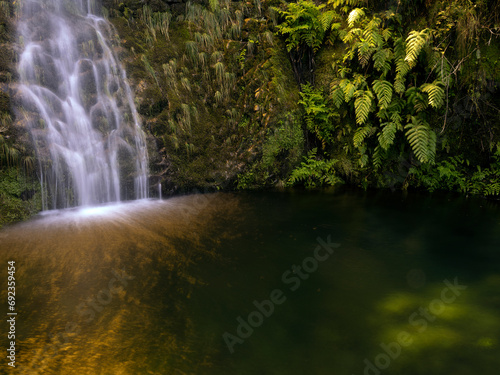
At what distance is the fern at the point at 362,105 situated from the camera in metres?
7.47

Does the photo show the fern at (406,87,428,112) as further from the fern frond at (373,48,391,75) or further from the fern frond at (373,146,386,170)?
the fern frond at (373,146,386,170)

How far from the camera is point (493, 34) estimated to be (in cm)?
736

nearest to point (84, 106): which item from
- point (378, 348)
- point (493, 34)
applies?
point (378, 348)

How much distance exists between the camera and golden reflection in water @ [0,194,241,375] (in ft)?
10.6

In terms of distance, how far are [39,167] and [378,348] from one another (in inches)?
258

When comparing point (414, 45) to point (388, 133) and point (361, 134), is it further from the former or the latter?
point (361, 134)

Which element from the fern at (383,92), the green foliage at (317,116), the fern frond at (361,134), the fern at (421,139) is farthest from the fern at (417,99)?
the green foliage at (317,116)

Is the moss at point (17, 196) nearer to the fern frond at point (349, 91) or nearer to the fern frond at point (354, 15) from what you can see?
the fern frond at point (349, 91)

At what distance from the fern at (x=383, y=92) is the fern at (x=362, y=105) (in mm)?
158

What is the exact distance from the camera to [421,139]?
7.21 metres

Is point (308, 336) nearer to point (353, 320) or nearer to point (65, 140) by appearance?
point (353, 320)

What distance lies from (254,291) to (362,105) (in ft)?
16.2

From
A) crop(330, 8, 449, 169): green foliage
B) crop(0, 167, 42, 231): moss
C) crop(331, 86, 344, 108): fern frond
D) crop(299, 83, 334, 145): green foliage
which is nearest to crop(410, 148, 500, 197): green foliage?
crop(330, 8, 449, 169): green foliage

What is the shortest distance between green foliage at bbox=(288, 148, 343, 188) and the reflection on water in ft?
5.41
